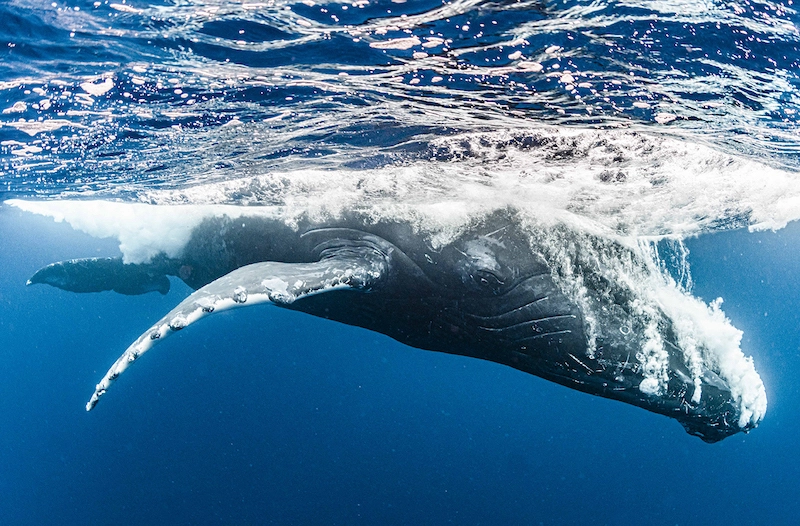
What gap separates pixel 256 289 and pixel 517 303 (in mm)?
3878

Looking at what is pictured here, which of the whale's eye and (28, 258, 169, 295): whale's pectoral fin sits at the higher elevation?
the whale's eye

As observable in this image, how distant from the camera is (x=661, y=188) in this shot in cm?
1145

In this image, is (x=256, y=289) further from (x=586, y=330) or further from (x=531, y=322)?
(x=586, y=330)

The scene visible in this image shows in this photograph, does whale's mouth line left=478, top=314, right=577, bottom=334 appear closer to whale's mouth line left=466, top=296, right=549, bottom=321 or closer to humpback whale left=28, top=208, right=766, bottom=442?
humpback whale left=28, top=208, right=766, bottom=442

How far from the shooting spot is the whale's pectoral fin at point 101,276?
13.4m

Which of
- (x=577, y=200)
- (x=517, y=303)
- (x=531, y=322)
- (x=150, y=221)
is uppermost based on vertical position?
(x=577, y=200)

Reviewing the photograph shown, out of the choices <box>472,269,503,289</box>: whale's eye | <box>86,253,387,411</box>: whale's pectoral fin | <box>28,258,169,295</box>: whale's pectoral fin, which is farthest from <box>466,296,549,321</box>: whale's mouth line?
<box>28,258,169,295</box>: whale's pectoral fin

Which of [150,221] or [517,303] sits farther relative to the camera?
[150,221]

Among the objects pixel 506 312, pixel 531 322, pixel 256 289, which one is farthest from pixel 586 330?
pixel 256 289

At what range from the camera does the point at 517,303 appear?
7.57 meters

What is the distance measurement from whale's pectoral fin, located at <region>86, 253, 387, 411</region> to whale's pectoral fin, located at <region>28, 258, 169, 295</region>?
7.66m

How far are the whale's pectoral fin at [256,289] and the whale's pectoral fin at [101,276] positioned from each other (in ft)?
25.1

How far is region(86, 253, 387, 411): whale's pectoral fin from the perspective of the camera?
5926 mm

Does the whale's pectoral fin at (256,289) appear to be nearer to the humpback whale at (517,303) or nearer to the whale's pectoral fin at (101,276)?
the humpback whale at (517,303)
